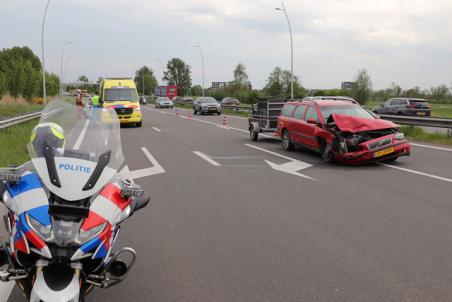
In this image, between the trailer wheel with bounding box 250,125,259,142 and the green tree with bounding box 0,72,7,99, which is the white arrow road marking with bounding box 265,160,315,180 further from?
the green tree with bounding box 0,72,7,99

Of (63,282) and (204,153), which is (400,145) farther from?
(63,282)

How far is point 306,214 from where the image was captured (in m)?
7.22

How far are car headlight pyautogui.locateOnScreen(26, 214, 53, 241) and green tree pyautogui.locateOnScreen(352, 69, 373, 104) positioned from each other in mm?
74330

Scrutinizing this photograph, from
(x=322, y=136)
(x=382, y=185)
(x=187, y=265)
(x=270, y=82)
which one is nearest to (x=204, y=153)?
(x=322, y=136)

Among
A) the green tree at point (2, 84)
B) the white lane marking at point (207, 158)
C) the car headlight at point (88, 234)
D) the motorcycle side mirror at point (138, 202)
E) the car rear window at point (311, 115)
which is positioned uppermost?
the green tree at point (2, 84)

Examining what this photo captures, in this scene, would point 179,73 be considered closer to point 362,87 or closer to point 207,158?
point 362,87

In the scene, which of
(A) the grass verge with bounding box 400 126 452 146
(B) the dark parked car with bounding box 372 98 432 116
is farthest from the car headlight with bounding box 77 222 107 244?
(B) the dark parked car with bounding box 372 98 432 116

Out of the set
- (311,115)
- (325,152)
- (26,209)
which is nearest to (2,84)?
(311,115)

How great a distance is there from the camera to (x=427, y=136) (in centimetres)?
1966

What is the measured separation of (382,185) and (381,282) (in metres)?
5.23

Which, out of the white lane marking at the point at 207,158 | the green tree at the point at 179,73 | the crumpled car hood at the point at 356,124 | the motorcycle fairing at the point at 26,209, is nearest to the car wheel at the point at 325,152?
the crumpled car hood at the point at 356,124

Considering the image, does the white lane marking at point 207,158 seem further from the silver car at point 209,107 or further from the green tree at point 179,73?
the green tree at point 179,73

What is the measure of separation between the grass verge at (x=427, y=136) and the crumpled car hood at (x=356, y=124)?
21.1ft

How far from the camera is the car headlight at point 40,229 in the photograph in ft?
10.6
